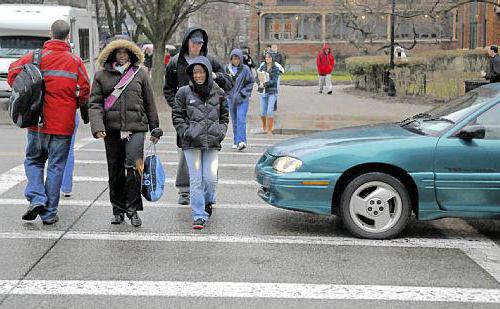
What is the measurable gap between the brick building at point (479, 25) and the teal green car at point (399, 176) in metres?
27.6

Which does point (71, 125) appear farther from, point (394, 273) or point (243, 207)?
point (394, 273)

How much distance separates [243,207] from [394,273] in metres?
2.75

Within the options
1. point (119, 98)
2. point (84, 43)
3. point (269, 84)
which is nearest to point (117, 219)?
point (119, 98)

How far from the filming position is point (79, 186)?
9.45m

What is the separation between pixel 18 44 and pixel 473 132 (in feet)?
56.1

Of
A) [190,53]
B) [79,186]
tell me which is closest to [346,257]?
[190,53]

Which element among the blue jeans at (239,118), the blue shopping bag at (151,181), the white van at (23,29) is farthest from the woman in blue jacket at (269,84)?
the blue shopping bag at (151,181)

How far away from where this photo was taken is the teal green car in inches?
262

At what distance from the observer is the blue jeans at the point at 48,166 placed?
23.8ft

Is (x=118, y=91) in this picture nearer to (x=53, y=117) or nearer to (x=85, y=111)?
(x=85, y=111)

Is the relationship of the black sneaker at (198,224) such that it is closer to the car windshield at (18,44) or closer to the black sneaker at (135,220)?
the black sneaker at (135,220)

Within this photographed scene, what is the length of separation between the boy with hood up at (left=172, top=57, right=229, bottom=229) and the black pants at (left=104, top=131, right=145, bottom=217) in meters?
0.46

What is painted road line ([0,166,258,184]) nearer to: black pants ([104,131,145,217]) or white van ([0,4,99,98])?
black pants ([104,131,145,217])

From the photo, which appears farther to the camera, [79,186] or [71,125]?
[79,186]
